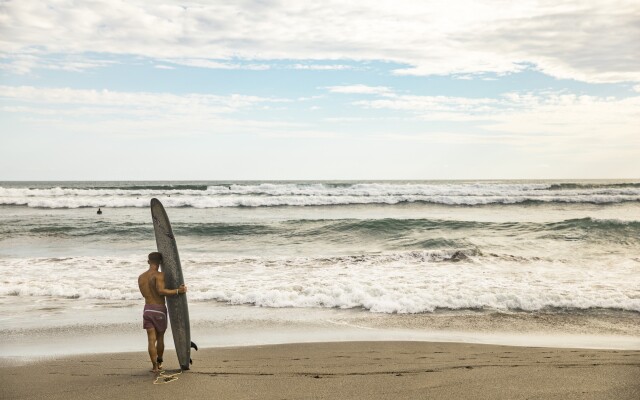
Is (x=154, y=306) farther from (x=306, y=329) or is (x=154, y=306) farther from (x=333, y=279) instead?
(x=333, y=279)

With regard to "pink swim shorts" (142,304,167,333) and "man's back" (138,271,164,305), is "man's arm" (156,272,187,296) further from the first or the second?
"pink swim shorts" (142,304,167,333)

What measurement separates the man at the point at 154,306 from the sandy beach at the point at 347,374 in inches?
10.4

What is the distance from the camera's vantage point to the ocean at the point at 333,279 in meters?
7.50

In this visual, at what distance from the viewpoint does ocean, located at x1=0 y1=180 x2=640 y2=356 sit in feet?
24.6

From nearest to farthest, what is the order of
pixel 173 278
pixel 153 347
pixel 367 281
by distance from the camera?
pixel 153 347 → pixel 173 278 → pixel 367 281

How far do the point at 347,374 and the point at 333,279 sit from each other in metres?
5.63

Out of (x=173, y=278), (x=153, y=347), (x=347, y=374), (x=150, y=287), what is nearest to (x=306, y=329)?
(x=347, y=374)

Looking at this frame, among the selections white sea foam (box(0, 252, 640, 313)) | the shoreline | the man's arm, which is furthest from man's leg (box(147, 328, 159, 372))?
white sea foam (box(0, 252, 640, 313))

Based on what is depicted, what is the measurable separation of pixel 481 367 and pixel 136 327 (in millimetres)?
4986

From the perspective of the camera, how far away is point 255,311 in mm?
8531

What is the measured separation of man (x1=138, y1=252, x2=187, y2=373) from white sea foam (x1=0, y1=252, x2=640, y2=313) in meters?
3.68

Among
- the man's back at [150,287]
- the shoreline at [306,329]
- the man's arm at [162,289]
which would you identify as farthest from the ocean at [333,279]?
the man's arm at [162,289]

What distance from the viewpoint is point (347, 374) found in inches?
208

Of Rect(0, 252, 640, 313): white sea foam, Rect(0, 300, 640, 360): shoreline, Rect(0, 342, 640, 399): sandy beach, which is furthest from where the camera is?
Rect(0, 252, 640, 313): white sea foam
